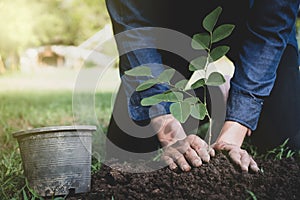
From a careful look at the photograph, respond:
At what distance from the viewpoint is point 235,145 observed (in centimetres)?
164

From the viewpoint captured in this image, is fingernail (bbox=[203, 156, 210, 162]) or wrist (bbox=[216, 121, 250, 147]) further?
wrist (bbox=[216, 121, 250, 147])

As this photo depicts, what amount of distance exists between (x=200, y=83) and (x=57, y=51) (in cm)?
1251

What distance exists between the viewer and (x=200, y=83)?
4.91 feet

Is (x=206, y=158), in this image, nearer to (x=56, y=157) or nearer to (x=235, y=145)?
(x=235, y=145)

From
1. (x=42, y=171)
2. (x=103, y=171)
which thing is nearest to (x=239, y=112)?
(x=103, y=171)

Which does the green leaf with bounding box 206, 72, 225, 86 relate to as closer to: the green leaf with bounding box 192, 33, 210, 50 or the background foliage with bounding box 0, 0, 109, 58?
the green leaf with bounding box 192, 33, 210, 50

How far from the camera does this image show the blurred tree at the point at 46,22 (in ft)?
39.8

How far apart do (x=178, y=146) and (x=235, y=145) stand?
0.21 meters

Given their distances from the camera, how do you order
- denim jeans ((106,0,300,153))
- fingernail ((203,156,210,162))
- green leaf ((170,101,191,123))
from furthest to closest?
denim jeans ((106,0,300,153)) < fingernail ((203,156,210,162)) < green leaf ((170,101,191,123))

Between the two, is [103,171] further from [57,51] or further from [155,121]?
[57,51]

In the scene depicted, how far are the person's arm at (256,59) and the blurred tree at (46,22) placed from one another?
32.7ft

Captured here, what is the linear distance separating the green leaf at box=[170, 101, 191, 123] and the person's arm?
38 cm

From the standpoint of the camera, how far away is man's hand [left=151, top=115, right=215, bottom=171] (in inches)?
60.2

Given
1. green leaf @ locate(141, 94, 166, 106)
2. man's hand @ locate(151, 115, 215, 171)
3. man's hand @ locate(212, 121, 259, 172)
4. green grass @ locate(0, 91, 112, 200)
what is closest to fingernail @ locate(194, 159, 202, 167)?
man's hand @ locate(151, 115, 215, 171)
